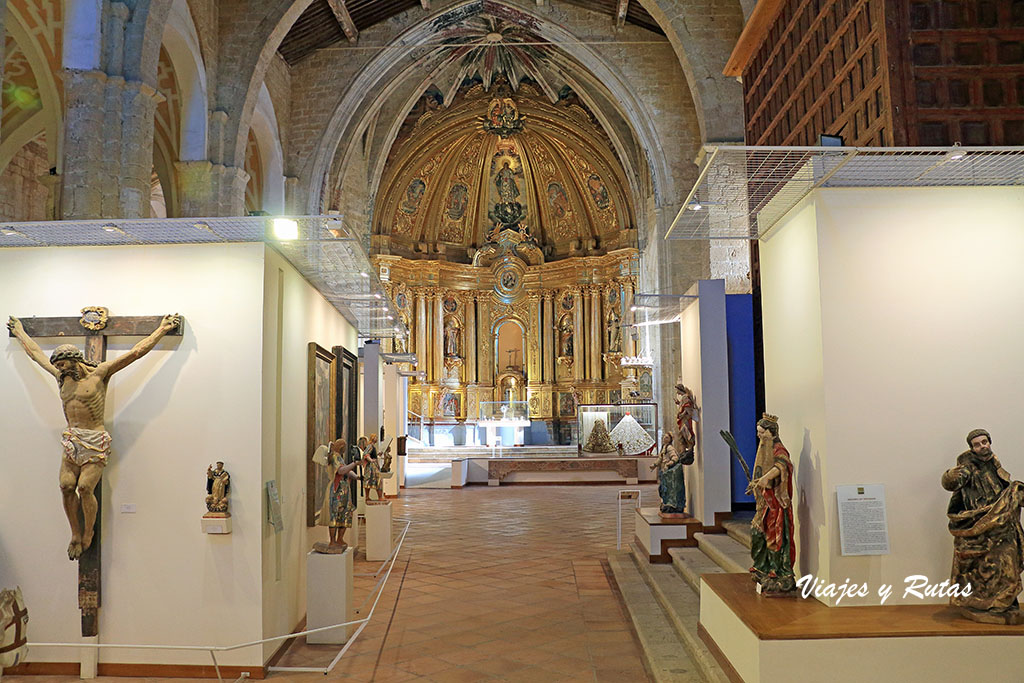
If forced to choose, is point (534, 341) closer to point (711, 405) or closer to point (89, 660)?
point (711, 405)

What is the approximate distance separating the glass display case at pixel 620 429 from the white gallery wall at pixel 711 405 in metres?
9.33

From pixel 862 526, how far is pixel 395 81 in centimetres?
1559

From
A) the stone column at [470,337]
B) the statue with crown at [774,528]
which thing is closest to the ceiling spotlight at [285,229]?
the statue with crown at [774,528]

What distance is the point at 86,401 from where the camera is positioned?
5473 mm

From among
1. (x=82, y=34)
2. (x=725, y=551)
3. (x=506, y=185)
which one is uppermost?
(x=506, y=185)

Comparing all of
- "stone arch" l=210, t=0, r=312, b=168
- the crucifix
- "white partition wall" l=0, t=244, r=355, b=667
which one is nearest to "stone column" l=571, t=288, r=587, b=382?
"stone arch" l=210, t=0, r=312, b=168

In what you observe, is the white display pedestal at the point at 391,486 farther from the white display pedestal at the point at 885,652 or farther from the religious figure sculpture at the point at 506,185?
the religious figure sculpture at the point at 506,185

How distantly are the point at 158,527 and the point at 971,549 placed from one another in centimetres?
490

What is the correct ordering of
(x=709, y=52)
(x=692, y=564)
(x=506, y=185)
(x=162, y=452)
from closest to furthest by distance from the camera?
(x=162, y=452), (x=692, y=564), (x=709, y=52), (x=506, y=185)

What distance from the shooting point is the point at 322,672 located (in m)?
5.45

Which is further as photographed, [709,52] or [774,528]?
[709,52]

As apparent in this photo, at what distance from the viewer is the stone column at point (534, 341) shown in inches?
1060

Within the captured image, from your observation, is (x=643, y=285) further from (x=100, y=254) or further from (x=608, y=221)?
(x=100, y=254)

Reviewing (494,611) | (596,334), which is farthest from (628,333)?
(494,611)
